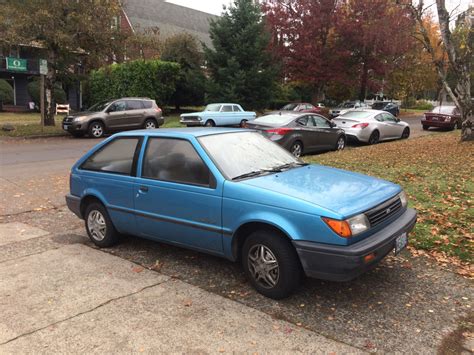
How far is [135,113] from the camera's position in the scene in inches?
798

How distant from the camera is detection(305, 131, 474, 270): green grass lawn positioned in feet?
17.2

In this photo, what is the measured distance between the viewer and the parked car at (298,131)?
12.6 metres

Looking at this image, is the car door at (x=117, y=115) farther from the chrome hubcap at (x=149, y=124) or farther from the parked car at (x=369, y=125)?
the parked car at (x=369, y=125)

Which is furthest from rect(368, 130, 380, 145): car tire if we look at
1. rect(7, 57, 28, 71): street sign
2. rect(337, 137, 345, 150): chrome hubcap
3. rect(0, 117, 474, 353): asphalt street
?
rect(7, 57, 28, 71): street sign

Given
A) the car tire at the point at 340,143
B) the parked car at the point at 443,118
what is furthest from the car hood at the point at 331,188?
the parked car at the point at 443,118

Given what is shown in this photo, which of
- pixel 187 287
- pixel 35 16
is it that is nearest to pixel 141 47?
pixel 35 16

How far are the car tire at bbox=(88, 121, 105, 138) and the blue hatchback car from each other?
14003 mm

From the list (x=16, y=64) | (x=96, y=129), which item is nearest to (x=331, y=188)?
(x=96, y=129)

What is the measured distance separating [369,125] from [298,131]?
4.40 m

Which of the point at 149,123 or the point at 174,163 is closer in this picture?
the point at 174,163

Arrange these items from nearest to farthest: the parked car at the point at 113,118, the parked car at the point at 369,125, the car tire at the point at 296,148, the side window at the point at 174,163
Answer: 1. the side window at the point at 174,163
2. the car tire at the point at 296,148
3. the parked car at the point at 369,125
4. the parked car at the point at 113,118

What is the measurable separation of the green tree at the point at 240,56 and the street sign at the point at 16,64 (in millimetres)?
15372

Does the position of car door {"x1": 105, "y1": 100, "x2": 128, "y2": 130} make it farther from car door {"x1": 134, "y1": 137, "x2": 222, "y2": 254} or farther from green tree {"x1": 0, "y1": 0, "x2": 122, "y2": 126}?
car door {"x1": 134, "y1": 137, "x2": 222, "y2": 254}

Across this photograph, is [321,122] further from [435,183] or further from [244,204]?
[244,204]
